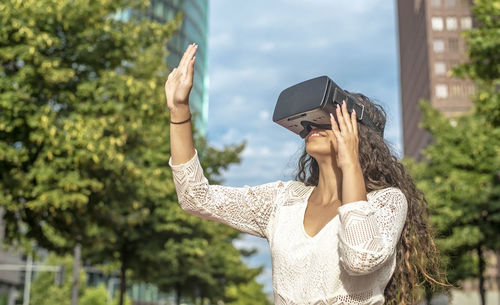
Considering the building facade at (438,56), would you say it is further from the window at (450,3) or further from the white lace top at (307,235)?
the white lace top at (307,235)

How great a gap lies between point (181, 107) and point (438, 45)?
307 ft

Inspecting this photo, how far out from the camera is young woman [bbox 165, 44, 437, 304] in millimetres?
2000

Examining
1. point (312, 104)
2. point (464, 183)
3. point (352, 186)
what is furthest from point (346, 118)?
point (464, 183)

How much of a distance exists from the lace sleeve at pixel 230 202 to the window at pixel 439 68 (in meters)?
90.5

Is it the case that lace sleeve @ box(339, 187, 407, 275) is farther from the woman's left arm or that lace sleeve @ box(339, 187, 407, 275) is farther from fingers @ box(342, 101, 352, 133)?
fingers @ box(342, 101, 352, 133)

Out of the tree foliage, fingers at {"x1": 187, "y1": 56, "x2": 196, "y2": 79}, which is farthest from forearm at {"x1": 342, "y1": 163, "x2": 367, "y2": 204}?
the tree foliage

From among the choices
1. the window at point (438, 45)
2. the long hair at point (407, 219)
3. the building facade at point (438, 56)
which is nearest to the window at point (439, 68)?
the building facade at point (438, 56)

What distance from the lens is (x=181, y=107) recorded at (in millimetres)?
2348

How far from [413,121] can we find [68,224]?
91203 mm

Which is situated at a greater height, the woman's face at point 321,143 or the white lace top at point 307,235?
the woman's face at point 321,143

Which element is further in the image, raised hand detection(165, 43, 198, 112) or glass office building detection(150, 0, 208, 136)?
glass office building detection(150, 0, 208, 136)

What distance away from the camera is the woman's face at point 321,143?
2.36 m

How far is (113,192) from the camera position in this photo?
44.7ft

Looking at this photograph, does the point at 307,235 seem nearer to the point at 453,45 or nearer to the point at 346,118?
the point at 346,118
